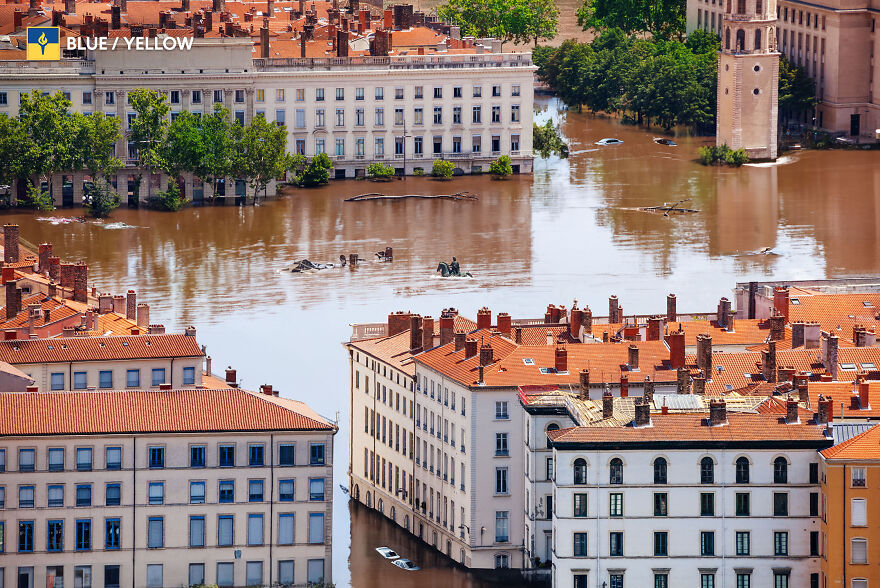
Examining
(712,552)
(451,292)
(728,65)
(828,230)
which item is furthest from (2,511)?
(728,65)

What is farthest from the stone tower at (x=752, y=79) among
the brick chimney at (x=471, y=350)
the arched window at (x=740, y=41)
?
the brick chimney at (x=471, y=350)

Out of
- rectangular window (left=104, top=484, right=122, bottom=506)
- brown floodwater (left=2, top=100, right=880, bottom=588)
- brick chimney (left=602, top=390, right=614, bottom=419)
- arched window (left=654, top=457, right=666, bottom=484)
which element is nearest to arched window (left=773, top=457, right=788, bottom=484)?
arched window (left=654, top=457, right=666, bottom=484)

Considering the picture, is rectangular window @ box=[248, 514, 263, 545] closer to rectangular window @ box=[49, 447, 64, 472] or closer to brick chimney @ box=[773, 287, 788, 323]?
rectangular window @ box=[49, 447, 64, 472]

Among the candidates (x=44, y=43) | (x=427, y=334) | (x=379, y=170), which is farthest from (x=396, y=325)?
(x=44, y=43)

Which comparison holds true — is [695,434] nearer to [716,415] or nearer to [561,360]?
[716,415]

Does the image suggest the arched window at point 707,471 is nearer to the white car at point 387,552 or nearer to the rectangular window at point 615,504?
the rectangular window at point 615,504

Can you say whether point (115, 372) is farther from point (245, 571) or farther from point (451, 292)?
point (451, 292)
